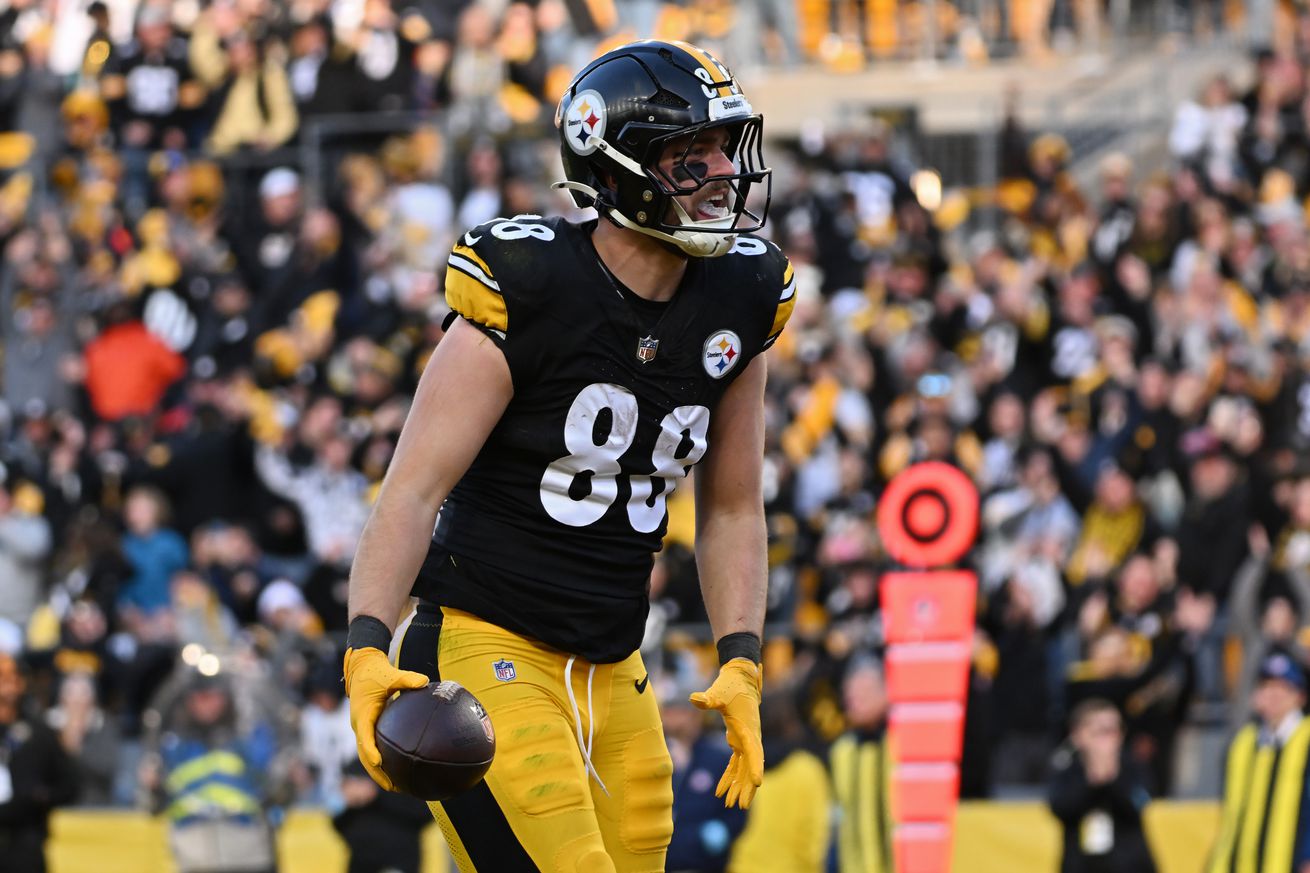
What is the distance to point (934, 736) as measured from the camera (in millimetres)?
7496

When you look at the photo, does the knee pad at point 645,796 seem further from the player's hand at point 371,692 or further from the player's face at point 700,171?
the player's face at point 700,171

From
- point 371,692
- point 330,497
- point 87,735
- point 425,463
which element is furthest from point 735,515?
point 330,497

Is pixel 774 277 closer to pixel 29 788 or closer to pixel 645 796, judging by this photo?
pixel 645 796

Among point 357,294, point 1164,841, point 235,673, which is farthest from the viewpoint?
point 357,294

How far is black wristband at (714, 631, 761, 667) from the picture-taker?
5.07 metres

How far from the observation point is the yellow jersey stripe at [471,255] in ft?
15.2

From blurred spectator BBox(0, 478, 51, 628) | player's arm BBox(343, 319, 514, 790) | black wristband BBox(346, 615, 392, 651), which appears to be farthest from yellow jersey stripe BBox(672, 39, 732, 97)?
blurred spectator BBox(0, 478, 51, 628)

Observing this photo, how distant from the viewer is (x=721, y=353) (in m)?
4.90

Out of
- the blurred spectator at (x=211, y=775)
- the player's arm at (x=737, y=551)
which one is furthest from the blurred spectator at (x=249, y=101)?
the player's arm at (x=737, y=551)

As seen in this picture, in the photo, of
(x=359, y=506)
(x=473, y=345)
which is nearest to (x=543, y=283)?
(x=473, y=345)

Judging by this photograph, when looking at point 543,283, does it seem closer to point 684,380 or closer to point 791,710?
point 684,380

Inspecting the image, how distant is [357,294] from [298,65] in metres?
2.61

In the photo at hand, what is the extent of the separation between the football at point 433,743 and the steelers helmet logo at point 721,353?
0.89 meters

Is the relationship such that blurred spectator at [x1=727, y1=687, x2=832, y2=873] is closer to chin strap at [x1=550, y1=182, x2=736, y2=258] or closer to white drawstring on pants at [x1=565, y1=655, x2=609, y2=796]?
white drawstring on pants at [x1=565, y1=655, x2=609, y2=796]
